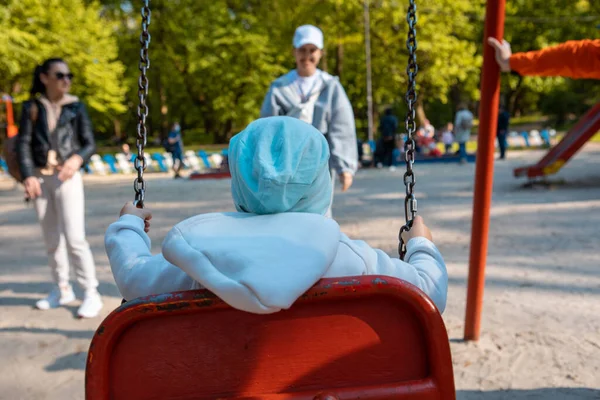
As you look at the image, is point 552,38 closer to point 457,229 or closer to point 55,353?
point 457,229

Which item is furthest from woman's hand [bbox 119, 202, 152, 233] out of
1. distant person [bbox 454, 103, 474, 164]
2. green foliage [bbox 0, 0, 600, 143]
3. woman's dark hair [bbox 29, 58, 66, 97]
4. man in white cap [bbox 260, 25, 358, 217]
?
green foliage [bbox 0, 0, 600, 143]

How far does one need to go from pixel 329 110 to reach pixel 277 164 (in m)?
2.27

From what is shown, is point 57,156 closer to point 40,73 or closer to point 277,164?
point 40,73

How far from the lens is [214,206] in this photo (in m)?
8.88

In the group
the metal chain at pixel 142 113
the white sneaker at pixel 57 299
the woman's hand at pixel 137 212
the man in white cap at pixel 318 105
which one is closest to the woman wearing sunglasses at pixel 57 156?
the white sneaker at pixel 57 299

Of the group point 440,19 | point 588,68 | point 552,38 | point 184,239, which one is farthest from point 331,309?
point 552,38

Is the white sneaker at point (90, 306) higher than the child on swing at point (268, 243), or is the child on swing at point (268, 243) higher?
the child on swing at point (268, 243)

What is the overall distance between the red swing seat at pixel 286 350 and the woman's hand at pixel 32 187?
2.68 m

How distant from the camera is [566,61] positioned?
2.48 meters

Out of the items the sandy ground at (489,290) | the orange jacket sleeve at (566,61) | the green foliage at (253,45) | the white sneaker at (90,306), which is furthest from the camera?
the green foliage at (253,45)

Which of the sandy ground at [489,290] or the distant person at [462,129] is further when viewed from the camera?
the distant person at [462,129]

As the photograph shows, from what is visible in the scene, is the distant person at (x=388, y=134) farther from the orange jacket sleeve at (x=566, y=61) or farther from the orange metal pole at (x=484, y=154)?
the orange jacket sleeve at (x=566, y=61)

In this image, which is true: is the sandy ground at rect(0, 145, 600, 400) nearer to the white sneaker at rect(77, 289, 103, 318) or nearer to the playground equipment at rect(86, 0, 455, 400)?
the white sneaker at rect(77, 289, 103, 318)

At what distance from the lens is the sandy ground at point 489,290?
110 inches
